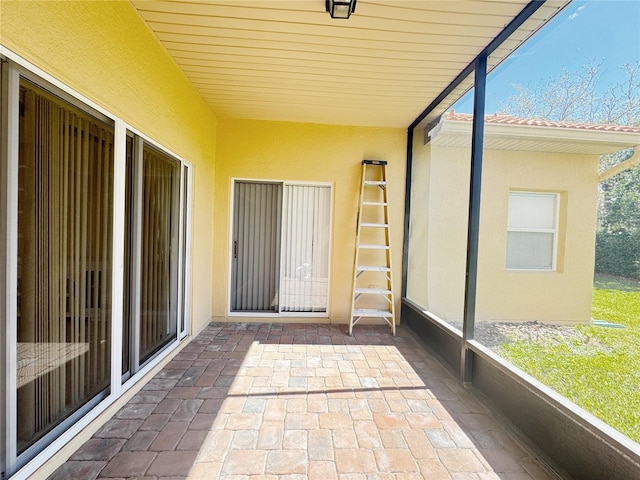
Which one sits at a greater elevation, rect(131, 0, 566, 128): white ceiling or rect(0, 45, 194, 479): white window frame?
rect(131, 0, 566, 128): white ceiling

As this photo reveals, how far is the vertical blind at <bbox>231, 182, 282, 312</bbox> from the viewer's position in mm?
4438

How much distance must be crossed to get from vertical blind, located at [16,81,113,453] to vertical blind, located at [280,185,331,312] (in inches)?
100

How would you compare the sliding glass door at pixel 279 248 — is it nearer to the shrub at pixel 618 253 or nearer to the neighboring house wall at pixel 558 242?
the neighboring house wall at pixel 558 242

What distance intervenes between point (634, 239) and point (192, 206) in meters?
3.70

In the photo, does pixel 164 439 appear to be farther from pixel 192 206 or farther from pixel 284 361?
pixel 192 206

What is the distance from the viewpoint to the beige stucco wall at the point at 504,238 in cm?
185

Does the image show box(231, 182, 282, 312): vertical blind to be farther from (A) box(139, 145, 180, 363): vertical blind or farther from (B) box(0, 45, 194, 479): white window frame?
(B) box(0, 45, 194, 479): white window frame

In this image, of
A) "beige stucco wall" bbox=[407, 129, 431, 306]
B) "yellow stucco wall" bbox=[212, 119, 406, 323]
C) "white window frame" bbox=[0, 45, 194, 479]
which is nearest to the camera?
"white window frame" bbox=[0, 45, 194, 479]

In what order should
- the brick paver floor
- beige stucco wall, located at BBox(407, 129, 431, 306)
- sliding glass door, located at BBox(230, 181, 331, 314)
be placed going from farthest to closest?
sliding glass door, located at BBox(230, 181, 331, 314)
beige stucco wall, located at BBox(407, 129, 431, 306)
the brick paver floor

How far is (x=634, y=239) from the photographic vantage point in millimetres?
1481

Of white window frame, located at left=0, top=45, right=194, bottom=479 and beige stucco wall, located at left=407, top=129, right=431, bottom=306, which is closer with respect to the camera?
white window frame, located at left=0, top=45, right=194, bottom=479

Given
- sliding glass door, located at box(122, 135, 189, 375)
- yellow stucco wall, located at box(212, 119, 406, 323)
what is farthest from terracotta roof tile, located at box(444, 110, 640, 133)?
sliding glass door, located at box(122, 135, 189, 375)

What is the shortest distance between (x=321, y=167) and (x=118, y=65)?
8.77ft

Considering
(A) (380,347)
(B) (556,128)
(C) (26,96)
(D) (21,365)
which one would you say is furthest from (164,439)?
(B) (556,128)
